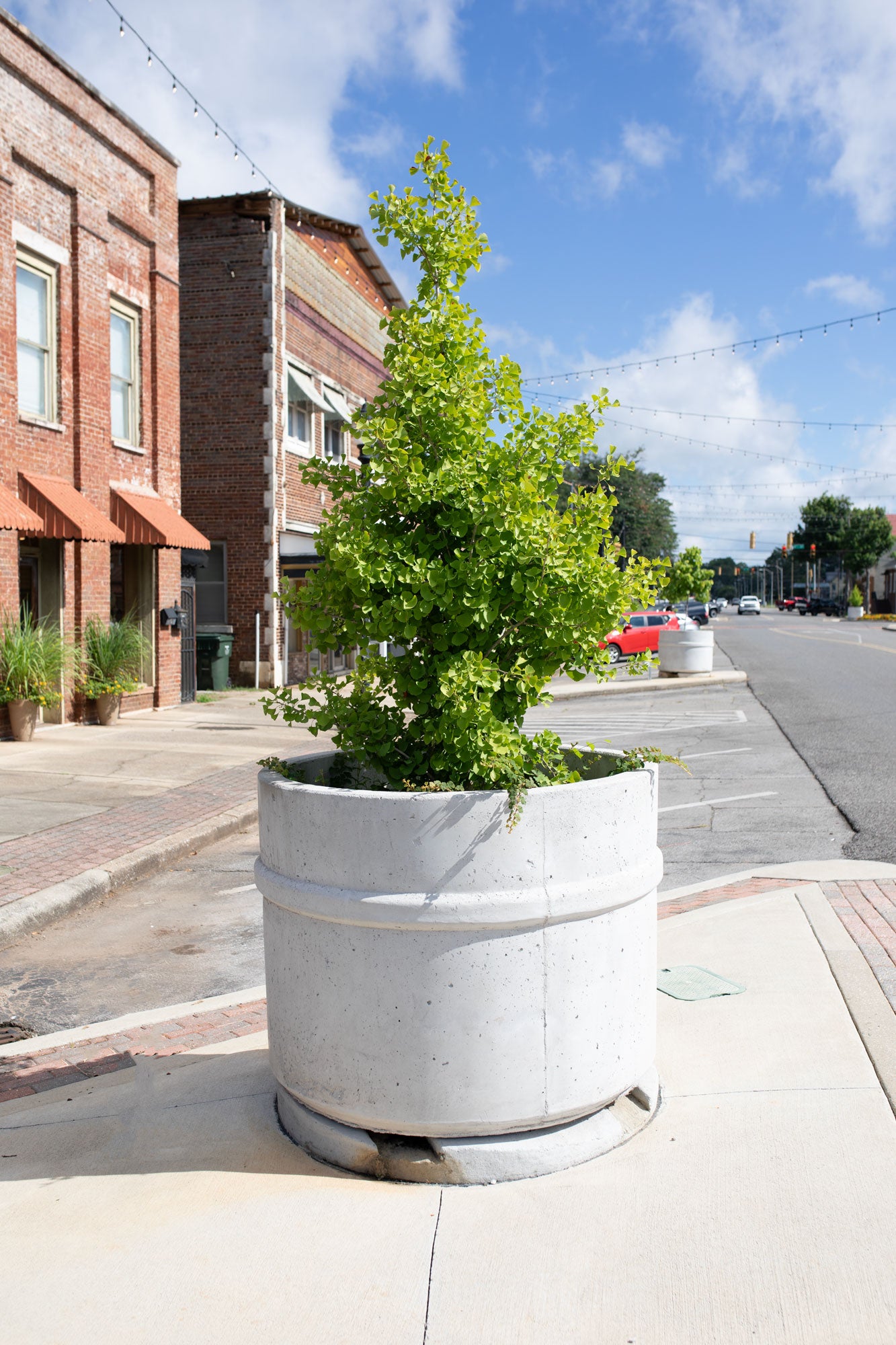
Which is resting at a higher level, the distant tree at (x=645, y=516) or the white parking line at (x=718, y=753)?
the distant tree at (x=645, y=516)

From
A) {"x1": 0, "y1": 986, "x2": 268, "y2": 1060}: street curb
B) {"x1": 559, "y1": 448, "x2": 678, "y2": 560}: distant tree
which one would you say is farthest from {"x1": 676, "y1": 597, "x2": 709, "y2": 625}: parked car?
{"x1": 0, "y1": 986, "x2": 268, "y2": 1060}: street curb

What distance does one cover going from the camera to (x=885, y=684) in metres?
21.6

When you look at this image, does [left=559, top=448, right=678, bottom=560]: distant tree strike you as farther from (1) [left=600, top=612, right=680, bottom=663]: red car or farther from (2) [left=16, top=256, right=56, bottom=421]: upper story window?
(2) [left=16, top=256, right=56, bottom=421]: upper story window

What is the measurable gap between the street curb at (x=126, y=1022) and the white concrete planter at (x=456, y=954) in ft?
4.68

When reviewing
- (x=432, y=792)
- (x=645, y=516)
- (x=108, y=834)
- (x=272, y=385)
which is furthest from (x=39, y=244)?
(x=645, y=516)

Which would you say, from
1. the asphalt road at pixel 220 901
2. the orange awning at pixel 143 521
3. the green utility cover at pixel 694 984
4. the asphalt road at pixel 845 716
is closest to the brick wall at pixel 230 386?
the orange awning at pixel 143 521

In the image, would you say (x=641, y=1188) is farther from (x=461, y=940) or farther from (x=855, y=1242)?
(x=461, y=940)

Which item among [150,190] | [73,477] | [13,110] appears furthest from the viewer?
[150,190]

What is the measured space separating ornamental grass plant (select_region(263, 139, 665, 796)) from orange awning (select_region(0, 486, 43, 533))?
32.9 ft

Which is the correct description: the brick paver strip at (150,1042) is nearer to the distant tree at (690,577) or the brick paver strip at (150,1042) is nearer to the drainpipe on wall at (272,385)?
the drainpipe on wall at (272,385)

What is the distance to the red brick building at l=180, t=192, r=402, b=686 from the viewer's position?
22094mm

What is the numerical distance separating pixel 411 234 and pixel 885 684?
20.0 m

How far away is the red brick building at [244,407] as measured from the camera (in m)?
22.1

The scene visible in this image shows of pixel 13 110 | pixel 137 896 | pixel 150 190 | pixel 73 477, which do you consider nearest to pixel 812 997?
pixel 137 896
